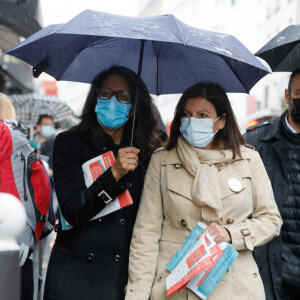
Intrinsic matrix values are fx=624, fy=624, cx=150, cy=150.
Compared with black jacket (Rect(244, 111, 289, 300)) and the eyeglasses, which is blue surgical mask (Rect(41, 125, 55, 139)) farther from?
the eyeglasses

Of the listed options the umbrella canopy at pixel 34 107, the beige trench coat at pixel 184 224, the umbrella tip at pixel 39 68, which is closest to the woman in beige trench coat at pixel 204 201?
the beige trench coat at pixel 184 224

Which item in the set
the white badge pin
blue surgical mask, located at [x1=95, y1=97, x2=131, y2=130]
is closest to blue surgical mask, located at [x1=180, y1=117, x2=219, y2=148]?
the white badge pin

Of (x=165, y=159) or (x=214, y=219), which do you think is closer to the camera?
(x=214, y=219)

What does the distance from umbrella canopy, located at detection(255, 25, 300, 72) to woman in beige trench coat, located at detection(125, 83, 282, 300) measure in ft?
3.19

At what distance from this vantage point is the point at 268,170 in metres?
4.92

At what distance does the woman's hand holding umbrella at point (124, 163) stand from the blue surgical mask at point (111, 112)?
0.34 metres

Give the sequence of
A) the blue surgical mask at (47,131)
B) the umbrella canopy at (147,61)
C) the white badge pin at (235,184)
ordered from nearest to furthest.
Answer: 1. the white badge pin at (235,184)
2. the umbrella canopy at (147,61)
3. the blue surgical mask at (47,131)

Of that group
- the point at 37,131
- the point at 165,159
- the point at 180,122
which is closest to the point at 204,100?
the point at 180,122

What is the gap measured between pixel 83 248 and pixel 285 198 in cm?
165

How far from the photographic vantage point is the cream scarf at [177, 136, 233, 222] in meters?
3.86

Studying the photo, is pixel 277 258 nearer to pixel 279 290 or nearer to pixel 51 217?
pixel 279 290

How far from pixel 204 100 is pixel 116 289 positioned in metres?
1.38

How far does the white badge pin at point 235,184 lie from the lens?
158 inches

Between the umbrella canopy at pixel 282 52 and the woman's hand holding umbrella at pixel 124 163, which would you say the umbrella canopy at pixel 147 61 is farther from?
the woman's hand holding umbrella at pixel 124 163
